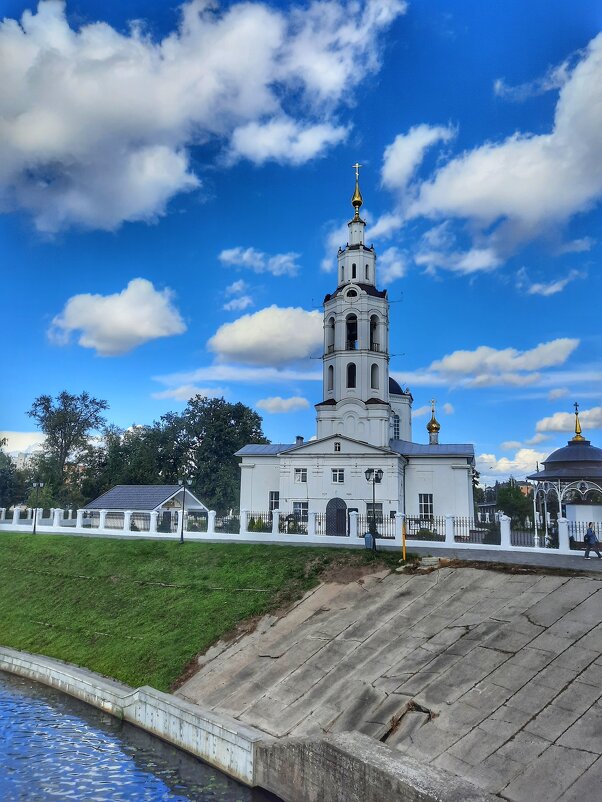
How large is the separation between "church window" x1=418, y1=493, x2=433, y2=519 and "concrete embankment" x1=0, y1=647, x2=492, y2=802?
2517cm

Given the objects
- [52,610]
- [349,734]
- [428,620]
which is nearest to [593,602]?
[428,620]

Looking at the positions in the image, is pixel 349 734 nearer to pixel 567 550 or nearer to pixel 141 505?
pixel 567 550

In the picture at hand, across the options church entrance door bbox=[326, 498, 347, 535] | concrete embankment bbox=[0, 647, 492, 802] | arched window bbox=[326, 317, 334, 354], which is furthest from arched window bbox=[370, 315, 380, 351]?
concrete embankment bbox=[0, 647, 492, 802]

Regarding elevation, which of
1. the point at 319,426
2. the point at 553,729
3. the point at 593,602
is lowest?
the point at 553,729

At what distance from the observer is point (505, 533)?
21688 millimetres

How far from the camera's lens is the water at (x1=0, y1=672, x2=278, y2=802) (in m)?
11.3

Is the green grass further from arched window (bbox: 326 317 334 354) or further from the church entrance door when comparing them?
arched window (bbox: 326 317 334 354)

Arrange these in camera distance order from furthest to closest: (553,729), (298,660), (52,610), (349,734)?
(52,610) → (298,660) → (349,734) → (553,729)

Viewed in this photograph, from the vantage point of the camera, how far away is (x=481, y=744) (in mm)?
9930

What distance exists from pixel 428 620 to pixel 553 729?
17.4 ft

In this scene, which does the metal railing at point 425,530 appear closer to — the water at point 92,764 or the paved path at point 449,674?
the paved path at point 449,674

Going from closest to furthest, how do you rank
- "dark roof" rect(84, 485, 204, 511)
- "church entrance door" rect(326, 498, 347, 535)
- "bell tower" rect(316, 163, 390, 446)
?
"church entrance door" rect(326, 498, 347, 535) < "dark roof" rect(84, 485, 204, 511) < "bell tower" rect(316, 163, 390, 446)

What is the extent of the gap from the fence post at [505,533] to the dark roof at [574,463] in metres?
5.23

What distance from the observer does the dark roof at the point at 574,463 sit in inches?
994
